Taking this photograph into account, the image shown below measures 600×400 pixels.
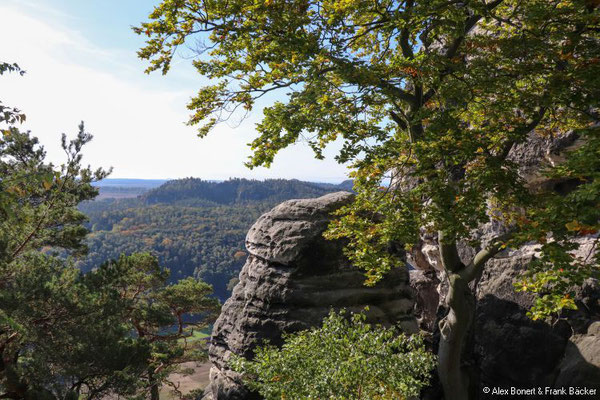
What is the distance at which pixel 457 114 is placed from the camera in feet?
33.4

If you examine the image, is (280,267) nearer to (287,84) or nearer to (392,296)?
(392,296)

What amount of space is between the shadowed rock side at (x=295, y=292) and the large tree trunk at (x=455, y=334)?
4.05 m

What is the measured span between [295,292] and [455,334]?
6426 mm

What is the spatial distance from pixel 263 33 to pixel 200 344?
2527 centimetres

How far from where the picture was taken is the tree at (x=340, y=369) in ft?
27.1

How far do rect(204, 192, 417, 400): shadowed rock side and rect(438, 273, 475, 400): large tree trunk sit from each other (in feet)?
13.3

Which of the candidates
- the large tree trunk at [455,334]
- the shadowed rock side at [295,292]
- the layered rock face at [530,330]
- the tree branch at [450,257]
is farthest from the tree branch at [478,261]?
the shadowed rock side at [295,292]

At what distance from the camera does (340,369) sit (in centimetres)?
821

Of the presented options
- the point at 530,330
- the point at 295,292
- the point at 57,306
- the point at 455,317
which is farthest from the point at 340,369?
the point at 57,306

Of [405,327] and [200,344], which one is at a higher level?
[405,327]

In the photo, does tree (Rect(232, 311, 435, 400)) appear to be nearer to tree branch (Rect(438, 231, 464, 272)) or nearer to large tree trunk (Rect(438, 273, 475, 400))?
large tree trunk (Rect(438, 273, 475, 400))

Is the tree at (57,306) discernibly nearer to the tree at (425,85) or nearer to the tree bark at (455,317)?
the tree at (425,85)

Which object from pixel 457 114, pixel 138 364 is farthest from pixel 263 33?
pixel 138 364

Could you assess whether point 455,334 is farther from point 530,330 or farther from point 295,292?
point 295,292
